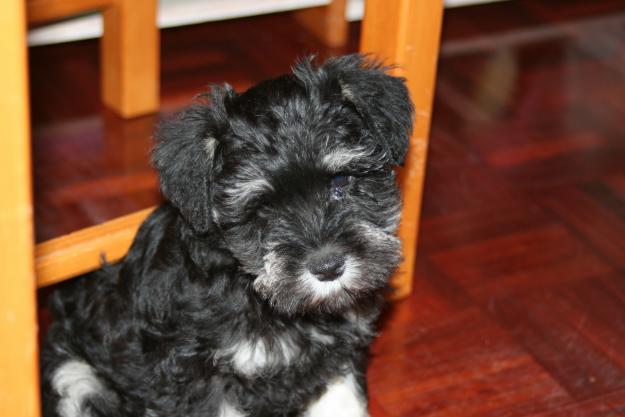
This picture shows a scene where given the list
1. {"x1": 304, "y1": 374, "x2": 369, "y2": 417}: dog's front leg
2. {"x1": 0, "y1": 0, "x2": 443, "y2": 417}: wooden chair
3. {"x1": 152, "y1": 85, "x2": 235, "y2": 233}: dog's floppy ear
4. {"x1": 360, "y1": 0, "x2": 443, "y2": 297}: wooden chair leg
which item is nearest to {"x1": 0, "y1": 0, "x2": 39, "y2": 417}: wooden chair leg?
{"x1": 0, "y1": 0, "x2": 443, "y2": 417}: wooden chair

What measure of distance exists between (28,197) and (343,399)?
1149 millimetres

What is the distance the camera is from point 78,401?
8.96 ft

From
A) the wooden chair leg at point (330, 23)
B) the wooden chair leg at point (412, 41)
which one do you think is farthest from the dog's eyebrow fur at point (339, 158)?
the wooden chair leg at point (330, 23)

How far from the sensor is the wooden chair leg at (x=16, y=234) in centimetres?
184

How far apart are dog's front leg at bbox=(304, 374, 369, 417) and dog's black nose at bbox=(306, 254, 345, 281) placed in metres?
0.51

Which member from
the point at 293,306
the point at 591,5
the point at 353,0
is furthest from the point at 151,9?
the point at 591,5

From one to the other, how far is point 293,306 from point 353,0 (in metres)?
3.06

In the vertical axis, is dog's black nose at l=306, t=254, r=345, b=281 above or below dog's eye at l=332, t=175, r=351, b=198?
below

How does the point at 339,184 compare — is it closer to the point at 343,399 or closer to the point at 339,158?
the point at 339,158

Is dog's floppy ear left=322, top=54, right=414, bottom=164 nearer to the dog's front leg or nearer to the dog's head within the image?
the dog's head

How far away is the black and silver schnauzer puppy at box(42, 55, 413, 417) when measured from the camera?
7.71 feet

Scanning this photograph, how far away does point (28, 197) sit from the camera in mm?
1953

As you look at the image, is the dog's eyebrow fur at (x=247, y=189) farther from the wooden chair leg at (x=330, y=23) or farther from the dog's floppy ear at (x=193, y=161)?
the wooden chair leg at (x=330, y=23)

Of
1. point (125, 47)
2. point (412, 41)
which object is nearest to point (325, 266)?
point (412, 41)
